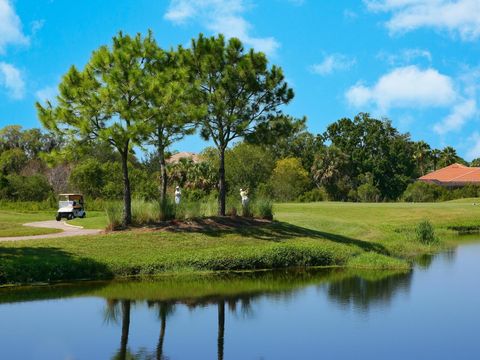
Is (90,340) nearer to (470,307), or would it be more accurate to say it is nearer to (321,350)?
(321,350)

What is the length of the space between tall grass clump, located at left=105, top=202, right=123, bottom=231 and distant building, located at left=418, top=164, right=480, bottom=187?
2705 inches

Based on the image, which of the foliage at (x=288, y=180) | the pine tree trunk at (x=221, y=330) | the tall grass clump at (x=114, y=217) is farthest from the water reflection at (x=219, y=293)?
the foliage at (x=288, y=180)

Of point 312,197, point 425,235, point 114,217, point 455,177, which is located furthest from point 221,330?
point 455,177

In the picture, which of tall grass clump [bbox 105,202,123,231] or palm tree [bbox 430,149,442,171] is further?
palm tree [bbox 430,149,442,171]

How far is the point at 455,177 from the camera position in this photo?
91750 mm

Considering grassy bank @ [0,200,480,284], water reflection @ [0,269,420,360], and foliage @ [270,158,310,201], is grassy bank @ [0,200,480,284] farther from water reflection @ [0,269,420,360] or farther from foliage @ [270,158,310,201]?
foliage @ [270,158,310,201]

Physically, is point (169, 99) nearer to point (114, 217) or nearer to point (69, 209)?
point (114, 217)

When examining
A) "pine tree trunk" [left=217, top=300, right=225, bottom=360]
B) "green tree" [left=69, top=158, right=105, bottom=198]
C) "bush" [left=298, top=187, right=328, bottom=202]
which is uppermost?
"green tree" [left=69, top=158, right=105, bottom=198]

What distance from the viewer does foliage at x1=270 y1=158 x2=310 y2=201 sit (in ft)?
252

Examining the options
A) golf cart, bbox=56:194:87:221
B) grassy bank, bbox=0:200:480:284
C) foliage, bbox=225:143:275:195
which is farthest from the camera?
foliage, bbox=225:143:275:195

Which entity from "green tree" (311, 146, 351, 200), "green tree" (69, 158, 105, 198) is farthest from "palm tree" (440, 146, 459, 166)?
"green tree" (69, 158, 105, 198)

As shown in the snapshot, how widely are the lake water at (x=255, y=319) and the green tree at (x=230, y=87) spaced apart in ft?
36.2

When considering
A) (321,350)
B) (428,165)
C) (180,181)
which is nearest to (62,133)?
(321,350)

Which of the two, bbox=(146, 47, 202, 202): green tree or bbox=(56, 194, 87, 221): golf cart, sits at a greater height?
bbox=(146, 47, 202, 202): green tree
